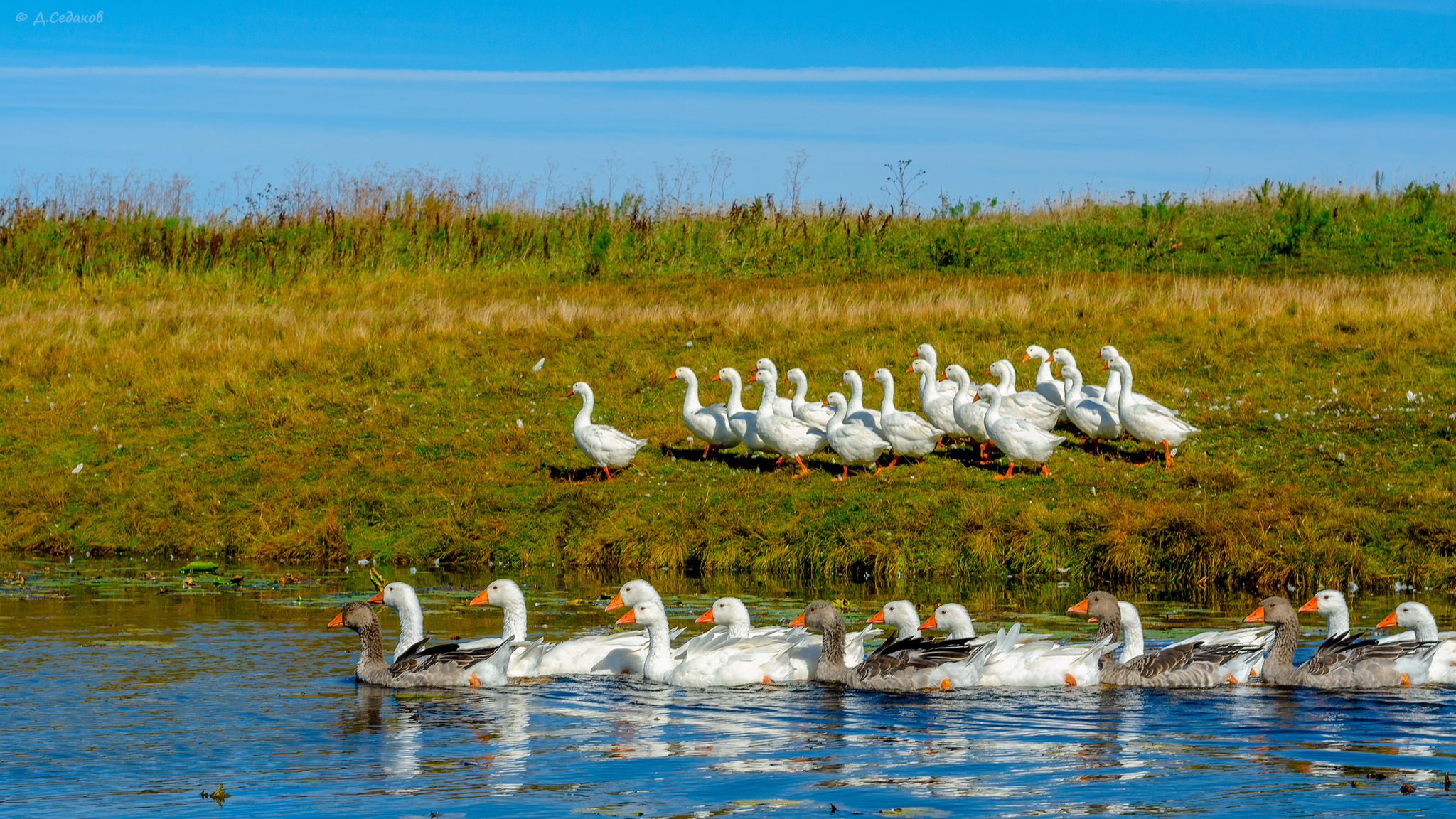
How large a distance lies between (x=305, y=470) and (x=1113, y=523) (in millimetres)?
13020

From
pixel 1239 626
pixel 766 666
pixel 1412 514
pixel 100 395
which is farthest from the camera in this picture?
pixel 100 395

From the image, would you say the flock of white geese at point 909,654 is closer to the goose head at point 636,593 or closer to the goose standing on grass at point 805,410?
the goose head at point 636,593

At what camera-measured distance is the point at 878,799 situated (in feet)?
29.2

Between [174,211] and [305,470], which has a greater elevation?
[174,211]

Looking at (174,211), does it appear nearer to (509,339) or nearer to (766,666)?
(509,339)

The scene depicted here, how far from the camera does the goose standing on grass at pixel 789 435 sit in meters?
21.8

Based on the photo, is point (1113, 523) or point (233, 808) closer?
point (233, 808)

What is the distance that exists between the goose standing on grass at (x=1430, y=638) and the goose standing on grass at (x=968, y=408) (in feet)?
30.0

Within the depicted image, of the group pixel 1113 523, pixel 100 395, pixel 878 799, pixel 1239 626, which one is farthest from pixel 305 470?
pixel 878 799

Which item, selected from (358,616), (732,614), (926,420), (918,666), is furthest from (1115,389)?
(358,616)

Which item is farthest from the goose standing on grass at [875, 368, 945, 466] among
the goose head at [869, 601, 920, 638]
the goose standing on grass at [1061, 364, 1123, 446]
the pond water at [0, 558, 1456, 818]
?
the goose head at [869, 601, 920, 638]

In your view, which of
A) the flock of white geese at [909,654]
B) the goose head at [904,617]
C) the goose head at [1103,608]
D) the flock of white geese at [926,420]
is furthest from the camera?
the flock of white geese at [926,420]

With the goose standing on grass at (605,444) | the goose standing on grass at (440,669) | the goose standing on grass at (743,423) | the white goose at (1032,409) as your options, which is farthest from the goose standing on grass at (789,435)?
the goose standing on grass at (440,669)

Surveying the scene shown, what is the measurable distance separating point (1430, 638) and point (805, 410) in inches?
475
